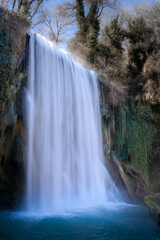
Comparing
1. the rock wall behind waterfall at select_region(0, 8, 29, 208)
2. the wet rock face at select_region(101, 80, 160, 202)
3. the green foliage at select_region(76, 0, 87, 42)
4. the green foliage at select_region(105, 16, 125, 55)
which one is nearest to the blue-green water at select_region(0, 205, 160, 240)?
the rock wall behind waterfall at select_region(0, 8, 29, 208)

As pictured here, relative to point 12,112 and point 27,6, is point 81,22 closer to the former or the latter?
point 27,6

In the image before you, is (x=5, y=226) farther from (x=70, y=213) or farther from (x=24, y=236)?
(x=70, y=213)

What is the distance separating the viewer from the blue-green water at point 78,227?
4543 millimetres

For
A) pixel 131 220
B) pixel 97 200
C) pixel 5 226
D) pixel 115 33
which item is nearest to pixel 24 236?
pixel 5 226

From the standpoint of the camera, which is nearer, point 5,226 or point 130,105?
point 5,226

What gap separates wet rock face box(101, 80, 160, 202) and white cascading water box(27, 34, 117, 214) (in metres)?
1.15

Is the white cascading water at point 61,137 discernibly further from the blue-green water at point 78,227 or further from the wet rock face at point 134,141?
the wet rock face at point 134,141

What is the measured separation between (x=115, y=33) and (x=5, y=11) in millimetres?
11941

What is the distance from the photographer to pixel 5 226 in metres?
4.97

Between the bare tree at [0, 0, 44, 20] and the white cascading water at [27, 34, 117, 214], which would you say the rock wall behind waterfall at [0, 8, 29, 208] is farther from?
the bare tree at [0, 0, 44, 20]

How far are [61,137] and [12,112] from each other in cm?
278

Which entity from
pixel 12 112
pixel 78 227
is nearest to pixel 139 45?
pixel 12 112

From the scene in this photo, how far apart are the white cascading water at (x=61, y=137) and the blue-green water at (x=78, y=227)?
3.35 ft

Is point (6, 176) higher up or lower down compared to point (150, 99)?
lower down
